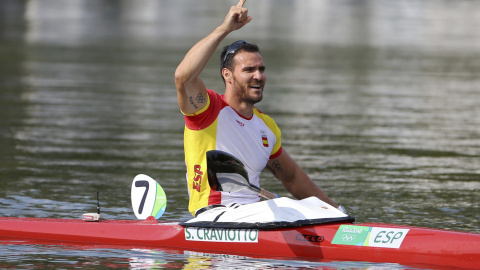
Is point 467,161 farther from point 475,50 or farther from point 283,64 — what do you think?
point 475,50

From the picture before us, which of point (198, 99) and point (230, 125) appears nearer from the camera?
point (198, 99)

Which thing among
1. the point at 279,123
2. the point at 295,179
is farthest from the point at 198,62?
the point at 279,123

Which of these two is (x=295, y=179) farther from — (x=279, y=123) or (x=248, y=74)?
(x=279, y=123)

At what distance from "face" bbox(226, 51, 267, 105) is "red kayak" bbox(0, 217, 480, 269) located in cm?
126

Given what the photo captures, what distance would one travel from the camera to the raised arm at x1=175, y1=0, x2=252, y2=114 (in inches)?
319

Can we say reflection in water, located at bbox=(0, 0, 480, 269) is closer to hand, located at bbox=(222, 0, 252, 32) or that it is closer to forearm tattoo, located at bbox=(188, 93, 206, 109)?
forearm tattoo, located at bbox=(188, 93, 206, 109)

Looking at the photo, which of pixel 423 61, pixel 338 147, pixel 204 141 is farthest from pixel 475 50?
pixel 204 141

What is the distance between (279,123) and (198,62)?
1134 centimetres

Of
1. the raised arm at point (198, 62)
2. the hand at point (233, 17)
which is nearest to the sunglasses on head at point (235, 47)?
the raised arm at point (198, 62)

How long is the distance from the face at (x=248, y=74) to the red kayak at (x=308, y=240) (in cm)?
126

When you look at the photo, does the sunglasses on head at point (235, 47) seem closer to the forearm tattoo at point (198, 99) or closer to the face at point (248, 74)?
the face at point (248, 74)

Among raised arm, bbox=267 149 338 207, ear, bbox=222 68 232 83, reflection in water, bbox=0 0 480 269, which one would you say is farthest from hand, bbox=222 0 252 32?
reflection in water, bbox=0 0 480 269

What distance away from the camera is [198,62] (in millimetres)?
8188

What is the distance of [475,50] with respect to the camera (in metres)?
42.1
